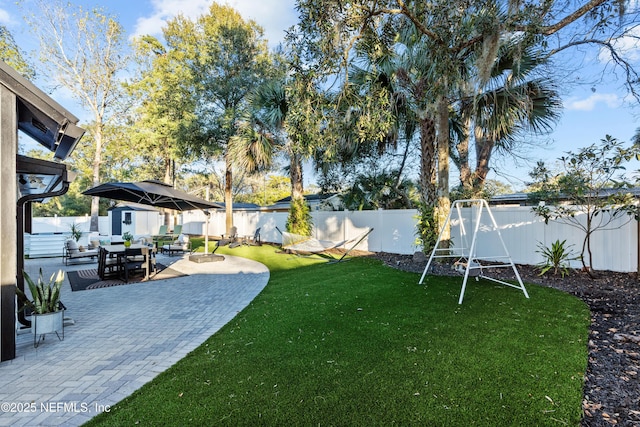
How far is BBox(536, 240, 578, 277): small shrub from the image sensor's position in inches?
249

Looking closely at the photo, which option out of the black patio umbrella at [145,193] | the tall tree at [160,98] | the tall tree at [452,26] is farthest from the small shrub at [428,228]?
the tall tree at [160,98]

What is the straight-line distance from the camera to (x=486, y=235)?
8.16 metres

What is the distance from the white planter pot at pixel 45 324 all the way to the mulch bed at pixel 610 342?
5.29 meters

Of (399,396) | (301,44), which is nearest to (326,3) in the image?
(301,44)

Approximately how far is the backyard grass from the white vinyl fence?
89.3 inches

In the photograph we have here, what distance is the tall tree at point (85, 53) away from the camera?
49.8 feet

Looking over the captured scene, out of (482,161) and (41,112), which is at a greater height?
(482,161)

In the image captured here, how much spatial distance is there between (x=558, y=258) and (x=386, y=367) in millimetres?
5478

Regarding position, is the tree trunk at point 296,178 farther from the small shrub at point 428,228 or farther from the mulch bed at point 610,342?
the mulch bed at point 610,342

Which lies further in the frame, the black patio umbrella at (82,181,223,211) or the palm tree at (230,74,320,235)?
the palm tree at (230,74,320,235)

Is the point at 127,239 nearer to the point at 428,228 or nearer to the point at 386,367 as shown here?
the point at 428,228

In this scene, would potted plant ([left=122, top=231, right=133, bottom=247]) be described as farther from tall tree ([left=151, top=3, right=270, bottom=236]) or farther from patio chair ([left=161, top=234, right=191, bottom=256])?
tall tree ([left=151, top=3, right=270, bottom=236])

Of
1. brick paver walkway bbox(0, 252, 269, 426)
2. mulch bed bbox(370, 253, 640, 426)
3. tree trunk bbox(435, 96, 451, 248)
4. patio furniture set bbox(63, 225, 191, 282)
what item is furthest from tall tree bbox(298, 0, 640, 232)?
patio furniture set bbox(63, 225, 191, 282)

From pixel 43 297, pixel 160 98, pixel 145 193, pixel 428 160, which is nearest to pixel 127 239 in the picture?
pixel 145 193
